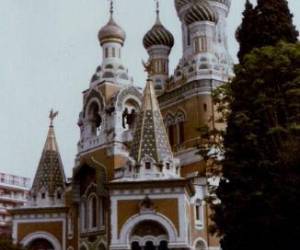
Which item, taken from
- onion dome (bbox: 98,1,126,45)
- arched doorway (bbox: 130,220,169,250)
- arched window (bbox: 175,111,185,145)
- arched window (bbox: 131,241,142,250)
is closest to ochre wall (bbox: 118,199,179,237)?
arched doorway (bbox: 130,220,169,250)

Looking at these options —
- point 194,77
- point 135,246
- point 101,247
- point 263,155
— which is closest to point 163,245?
point 135,246

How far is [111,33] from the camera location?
3023cm

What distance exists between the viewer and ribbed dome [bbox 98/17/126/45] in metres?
30.3

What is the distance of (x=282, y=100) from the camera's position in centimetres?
1739

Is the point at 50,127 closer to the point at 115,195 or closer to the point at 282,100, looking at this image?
the point at 115,195

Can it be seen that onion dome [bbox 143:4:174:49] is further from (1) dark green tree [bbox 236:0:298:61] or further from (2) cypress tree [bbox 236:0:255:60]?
(1) dark green tree [bbox 236:0:298:61]

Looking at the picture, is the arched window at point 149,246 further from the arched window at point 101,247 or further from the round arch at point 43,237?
the round arch at point 43,237

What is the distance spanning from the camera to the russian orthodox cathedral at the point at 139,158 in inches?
930

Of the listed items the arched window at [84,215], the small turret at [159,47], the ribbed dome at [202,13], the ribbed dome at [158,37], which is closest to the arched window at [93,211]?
→ the arched window at [84,215]

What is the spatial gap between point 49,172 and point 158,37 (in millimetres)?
9236

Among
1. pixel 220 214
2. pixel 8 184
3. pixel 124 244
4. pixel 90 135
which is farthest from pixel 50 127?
pixel 8 184

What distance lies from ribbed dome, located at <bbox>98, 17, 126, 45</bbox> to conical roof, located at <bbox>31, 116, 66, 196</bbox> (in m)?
5.37

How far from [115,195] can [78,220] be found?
493 cm

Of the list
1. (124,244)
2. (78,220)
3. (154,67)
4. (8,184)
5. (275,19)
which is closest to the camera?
(275,19)
